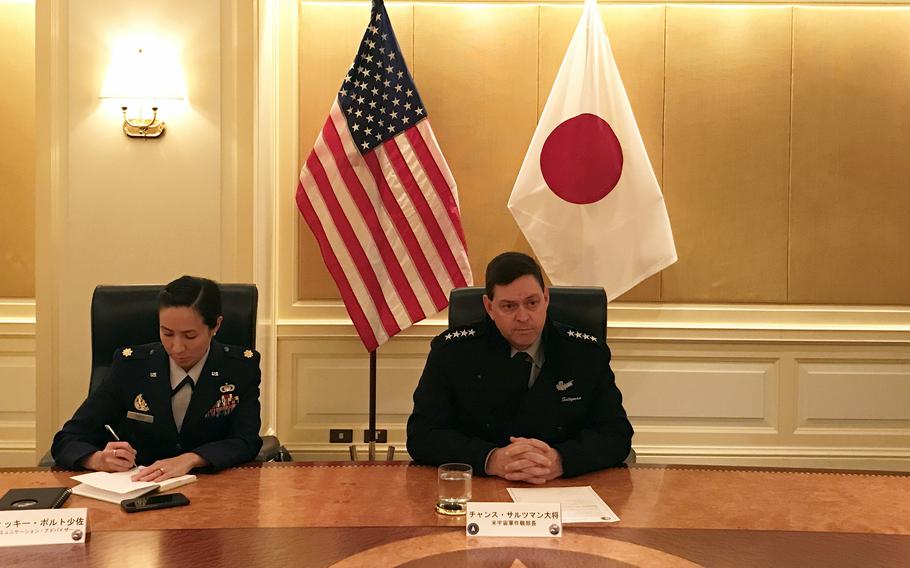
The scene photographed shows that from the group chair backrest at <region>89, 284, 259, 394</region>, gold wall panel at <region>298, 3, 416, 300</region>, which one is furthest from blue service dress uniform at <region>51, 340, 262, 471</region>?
gold wall panel at <region>298, 3, 416, 300</region>

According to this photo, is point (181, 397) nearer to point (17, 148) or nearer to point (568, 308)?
point (568, 308)

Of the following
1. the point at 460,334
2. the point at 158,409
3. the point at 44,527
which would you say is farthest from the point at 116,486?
the point at 460,334

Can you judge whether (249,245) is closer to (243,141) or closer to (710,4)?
(243,141)

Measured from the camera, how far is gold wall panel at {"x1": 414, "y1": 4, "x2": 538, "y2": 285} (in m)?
4.11

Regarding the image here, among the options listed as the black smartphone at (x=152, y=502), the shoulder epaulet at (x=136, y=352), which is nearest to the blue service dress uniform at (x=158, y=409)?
the shoulder epaulet at (x=136, y=352)

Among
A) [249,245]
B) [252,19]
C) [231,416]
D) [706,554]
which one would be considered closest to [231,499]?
[231,416]

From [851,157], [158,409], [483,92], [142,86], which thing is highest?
[483,92]

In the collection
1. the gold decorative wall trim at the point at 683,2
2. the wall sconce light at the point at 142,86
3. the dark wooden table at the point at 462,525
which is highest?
the gold decorative wall trim at the point at 683,2

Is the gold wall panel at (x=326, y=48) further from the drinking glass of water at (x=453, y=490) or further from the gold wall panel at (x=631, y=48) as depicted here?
the drinking glass of water at (x=453, y=490)

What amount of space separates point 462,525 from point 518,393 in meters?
0.67

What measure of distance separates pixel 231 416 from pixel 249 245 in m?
1.51

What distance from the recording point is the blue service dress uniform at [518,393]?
7.15 ft

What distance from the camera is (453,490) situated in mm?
1635

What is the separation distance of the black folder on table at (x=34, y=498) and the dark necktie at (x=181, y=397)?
443mm
